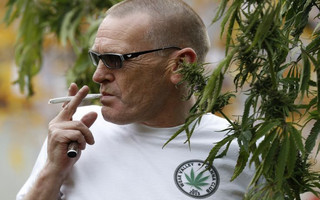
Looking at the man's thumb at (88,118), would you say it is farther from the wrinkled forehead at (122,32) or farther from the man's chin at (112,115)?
the wrinkled forehead at (122,32)

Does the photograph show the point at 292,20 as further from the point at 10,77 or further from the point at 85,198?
the point at 10,77

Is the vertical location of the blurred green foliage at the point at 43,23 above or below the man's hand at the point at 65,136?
below

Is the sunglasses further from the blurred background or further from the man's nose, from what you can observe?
the blurred background

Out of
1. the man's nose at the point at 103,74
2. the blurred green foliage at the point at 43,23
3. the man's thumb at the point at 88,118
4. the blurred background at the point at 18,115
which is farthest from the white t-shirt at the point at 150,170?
the blurred background at the point at 18,115

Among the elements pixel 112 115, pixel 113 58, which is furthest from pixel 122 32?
pixel 112 115

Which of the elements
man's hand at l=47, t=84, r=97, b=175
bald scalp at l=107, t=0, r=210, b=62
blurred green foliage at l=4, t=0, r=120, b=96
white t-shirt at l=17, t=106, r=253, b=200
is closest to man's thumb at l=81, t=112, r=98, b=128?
man's hand at l=47, t=84, r=97, b=175

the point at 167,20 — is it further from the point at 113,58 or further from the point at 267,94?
the point at 267,94

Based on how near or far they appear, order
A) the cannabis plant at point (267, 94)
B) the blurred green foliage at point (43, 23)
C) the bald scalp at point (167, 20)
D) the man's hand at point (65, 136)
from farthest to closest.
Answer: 1. the blurred green foliage at point (43, 23)
2. the bald scalp at point (167, 20)
3. the man's hand at point (65, 136)
4. the cannabis plant at point (267, 94)

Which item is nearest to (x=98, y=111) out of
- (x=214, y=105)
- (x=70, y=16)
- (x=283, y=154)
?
(x=214, y=105)

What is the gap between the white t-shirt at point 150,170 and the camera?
7.23 ft

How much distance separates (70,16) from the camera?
12.8 feet

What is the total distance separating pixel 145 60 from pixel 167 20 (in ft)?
0.48

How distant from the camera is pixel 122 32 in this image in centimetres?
224

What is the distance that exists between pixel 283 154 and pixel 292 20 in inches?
17.1
